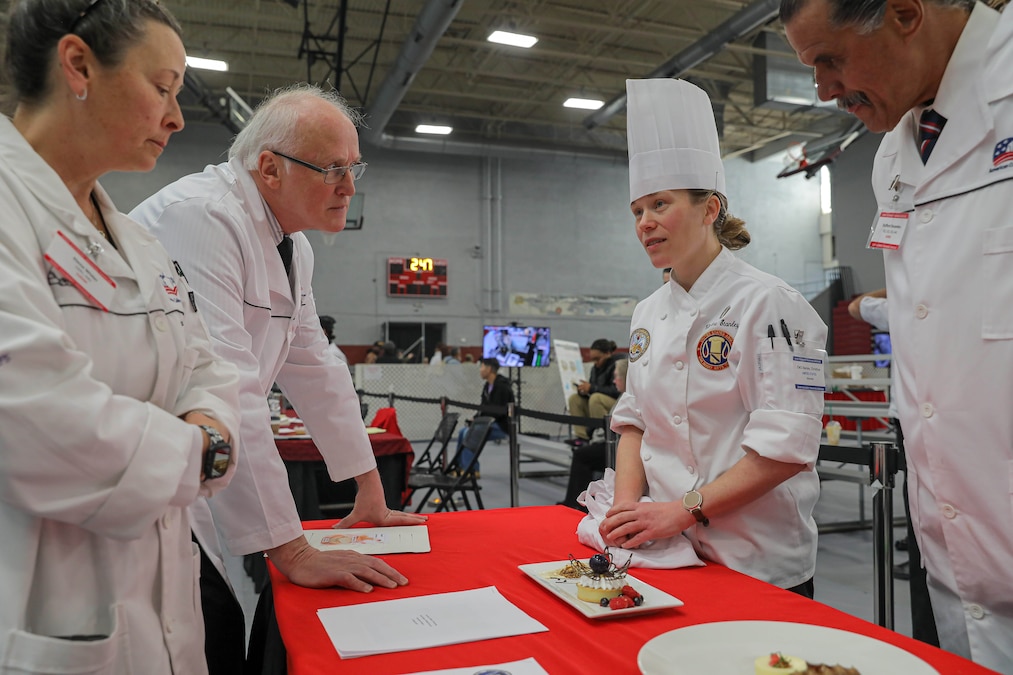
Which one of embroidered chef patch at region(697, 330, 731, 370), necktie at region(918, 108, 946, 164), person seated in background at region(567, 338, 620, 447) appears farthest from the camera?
person seated in background at region(567, 338, 620, 447)

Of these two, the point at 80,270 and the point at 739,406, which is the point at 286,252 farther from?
the point at 739,406

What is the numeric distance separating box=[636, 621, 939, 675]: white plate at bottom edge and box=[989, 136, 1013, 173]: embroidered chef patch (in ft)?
2.25

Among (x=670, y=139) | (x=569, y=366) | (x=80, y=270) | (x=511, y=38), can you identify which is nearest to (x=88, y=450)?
(x=80, y=270)

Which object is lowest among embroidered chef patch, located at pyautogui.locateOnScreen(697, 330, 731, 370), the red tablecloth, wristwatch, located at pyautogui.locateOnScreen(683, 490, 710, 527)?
the red tablecloth

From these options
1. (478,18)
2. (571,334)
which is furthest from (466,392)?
(478,18)

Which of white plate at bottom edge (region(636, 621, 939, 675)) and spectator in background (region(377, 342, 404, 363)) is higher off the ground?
spectator in background (region(377, 342, 404, 363))

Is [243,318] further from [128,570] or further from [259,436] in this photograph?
[128,570]

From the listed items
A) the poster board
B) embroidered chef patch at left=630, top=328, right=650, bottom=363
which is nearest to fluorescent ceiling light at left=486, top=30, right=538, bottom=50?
the poster board

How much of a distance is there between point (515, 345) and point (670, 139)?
39.2 ft

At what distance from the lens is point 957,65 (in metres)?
1.10

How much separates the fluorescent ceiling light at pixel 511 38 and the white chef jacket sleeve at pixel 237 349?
9013 mm

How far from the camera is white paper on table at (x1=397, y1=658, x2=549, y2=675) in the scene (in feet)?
2.75

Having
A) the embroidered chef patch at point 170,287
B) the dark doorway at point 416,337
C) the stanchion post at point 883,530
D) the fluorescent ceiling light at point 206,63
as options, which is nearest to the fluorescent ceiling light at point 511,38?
the fluorescent ceiling light at point 206,63

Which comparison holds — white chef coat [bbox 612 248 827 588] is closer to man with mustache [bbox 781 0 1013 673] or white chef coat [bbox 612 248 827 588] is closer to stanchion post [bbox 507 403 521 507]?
man with mustache [bbox 781 0 1013 673]
